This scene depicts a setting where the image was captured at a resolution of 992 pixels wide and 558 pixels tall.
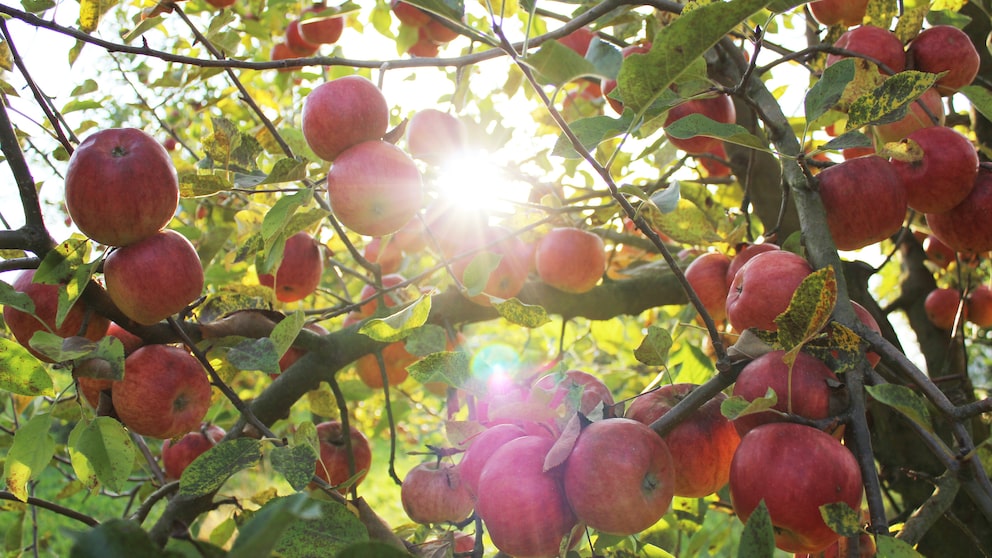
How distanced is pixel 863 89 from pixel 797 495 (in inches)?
26.9

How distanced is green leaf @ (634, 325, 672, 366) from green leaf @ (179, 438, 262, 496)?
0.52 m

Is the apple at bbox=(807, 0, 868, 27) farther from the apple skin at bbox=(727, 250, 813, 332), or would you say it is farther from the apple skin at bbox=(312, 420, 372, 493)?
the apple skin at bbox=(312, 420, 372, 493)

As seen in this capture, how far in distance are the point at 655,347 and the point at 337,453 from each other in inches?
33.9

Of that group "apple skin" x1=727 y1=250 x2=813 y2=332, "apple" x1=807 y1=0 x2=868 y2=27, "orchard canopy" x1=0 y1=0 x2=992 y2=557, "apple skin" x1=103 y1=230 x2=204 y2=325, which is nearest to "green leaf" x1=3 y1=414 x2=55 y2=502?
"orchard canopy" x1=0 y1=0 x2=992 y2=557

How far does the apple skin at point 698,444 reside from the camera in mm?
867

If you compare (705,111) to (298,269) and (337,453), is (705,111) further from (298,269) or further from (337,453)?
(337,453)

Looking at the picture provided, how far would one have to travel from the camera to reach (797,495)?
702 mm

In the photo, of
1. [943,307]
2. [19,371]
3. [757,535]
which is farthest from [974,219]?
[19,371]

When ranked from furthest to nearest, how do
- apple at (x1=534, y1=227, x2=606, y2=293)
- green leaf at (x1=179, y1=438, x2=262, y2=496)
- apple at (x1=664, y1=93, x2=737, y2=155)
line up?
apple at (x1=534, y1=227, x2=606, y2=293), apple at (x1=664, y1=93, x2=737, y2=155), green leaf at (x1=179, y1=438, x2=262, y2=496)

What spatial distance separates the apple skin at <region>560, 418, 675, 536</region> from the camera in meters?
0.72

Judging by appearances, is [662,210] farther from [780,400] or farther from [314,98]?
[314,98]

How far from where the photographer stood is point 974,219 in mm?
1107

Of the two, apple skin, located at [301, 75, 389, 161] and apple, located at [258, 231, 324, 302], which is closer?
apple skin, located at [301, 75, 389, 161]

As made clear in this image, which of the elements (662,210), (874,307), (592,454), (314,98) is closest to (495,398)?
(592,454)
